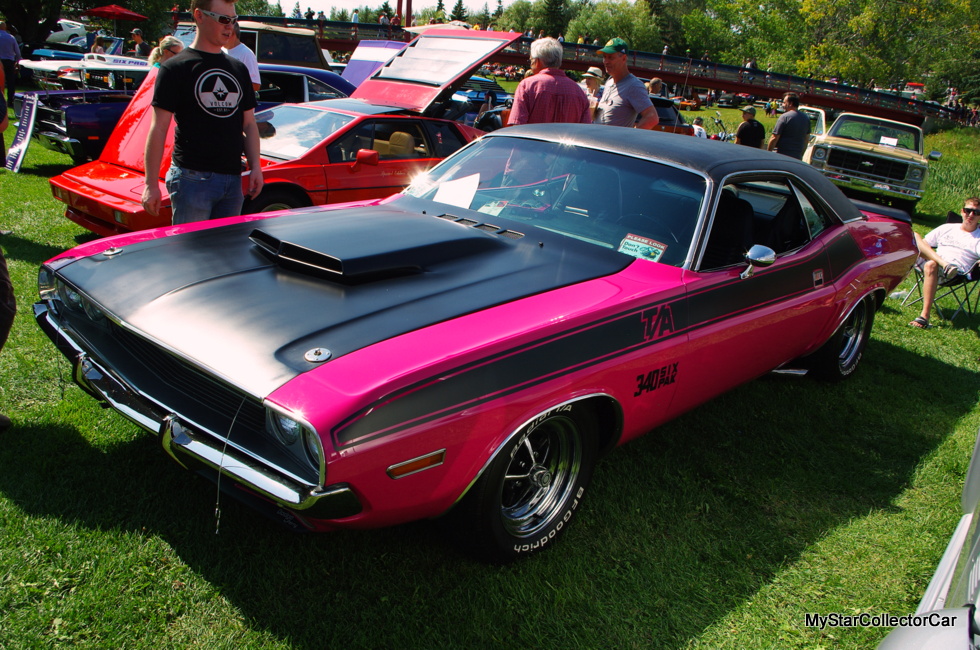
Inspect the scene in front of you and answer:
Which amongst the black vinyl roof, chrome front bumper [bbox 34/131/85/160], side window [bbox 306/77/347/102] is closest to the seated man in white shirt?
the black vinyl roof

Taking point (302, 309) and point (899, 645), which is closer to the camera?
point (899, 645)

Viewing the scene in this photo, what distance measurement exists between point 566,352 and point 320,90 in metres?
8.87

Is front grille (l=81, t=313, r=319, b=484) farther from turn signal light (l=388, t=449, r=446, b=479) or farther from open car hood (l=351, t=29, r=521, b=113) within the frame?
open car hood (l=351, t=29, r=521, b=113)

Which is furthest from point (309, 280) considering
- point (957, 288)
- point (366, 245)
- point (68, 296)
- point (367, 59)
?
point (367, 59)

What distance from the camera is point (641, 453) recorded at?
3.40m

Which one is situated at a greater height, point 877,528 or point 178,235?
point 178,235

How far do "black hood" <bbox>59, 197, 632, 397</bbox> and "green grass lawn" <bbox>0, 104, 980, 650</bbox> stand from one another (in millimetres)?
764

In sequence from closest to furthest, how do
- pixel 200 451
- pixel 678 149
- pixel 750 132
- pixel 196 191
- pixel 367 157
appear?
pixel 200 451, pixel 678 149, pixel 196 191, pixel 367 157, pixel 750 132

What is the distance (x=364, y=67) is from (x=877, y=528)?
9.66 metres

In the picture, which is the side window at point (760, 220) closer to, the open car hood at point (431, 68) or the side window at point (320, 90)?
the open car hood at point (431, 68)

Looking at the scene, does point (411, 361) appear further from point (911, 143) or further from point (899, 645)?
point (911, 143)

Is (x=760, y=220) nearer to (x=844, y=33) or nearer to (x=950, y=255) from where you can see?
(x=950, y=255)

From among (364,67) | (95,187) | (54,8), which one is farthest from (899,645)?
(54,8)

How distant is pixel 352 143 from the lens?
5867 mm
